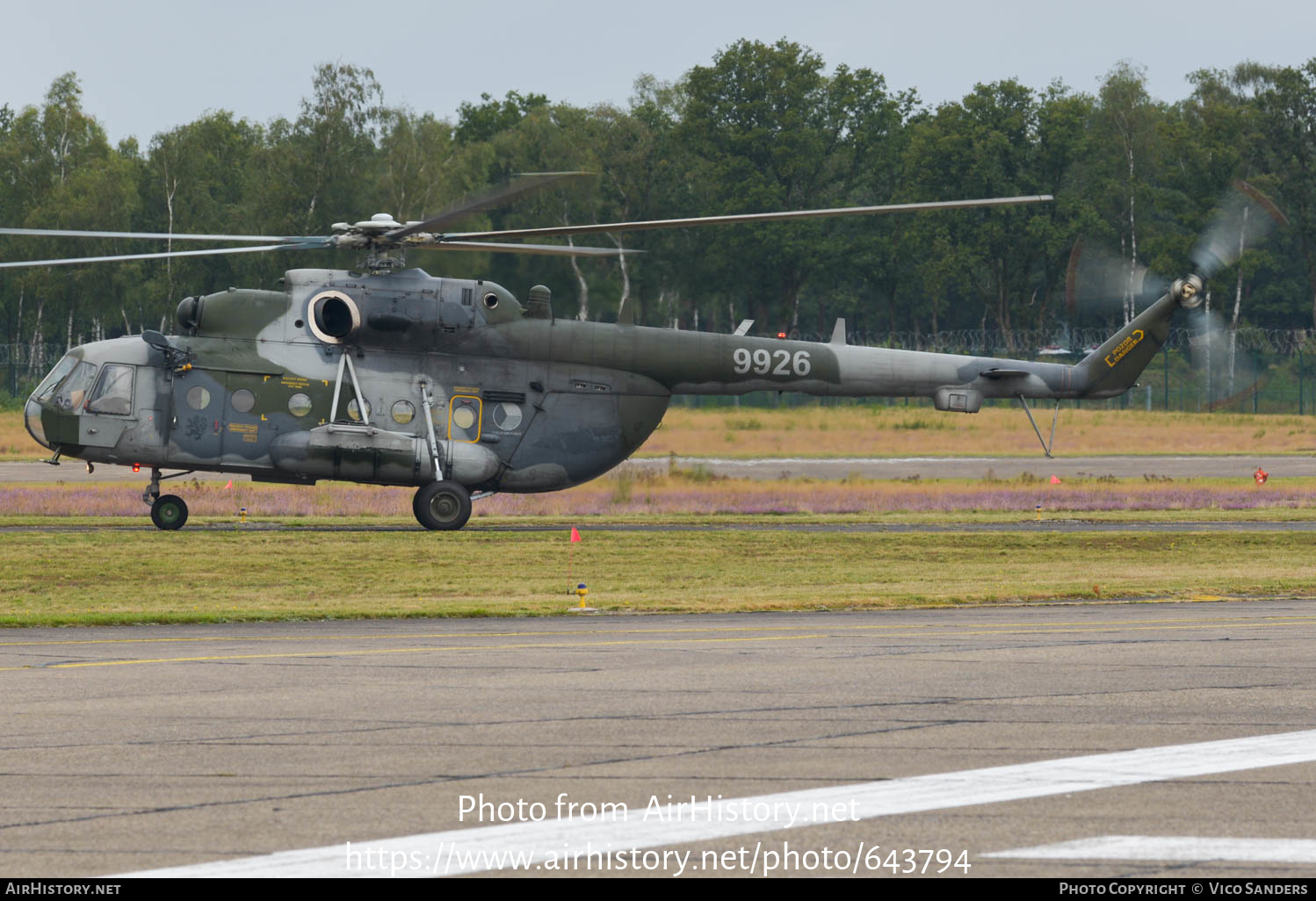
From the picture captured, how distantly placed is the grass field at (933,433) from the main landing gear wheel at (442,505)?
10863mm

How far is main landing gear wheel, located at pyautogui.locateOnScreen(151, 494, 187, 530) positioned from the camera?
90.1ft

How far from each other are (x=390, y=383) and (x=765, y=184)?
65.0 meters

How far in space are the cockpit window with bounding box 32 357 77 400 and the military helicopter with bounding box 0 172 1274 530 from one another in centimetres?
4

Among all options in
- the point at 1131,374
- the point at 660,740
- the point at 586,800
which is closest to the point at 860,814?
the point at 586,800

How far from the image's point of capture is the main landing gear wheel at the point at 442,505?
27438 mm

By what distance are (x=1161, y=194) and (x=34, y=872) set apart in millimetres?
79711

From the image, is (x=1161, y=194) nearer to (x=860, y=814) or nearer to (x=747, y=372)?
(x=747, y=372)

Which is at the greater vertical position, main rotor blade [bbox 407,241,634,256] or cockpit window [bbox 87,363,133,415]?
main rotor blade [bbox 407,241,634,256]

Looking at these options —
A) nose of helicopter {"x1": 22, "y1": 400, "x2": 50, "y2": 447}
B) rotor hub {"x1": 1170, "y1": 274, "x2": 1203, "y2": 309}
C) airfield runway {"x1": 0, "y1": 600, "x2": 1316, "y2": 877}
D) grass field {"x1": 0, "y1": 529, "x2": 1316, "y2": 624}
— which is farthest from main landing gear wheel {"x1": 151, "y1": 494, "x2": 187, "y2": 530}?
rotor hub {"x1": 1170, "y1": 274, "x2": 1203, "y2": 309}

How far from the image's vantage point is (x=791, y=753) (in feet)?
30.2

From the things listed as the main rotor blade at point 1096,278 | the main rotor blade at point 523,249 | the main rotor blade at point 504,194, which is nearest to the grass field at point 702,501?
the main rotor blade at point 1096,278

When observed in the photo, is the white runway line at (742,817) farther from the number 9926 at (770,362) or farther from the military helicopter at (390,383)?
the number 9926 at (770,362)

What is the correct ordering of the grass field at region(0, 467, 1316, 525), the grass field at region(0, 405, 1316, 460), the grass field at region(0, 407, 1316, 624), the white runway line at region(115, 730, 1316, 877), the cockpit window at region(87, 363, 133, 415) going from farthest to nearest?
the grass field at region(0, 405, 1316, 460) < the grass field at region(0, 467, 1316, 525) < the cockpit window at region(87, 363, 133, 415) < the grass field at region(0, 407, 1316, 624) < the white runway line at region(115, 730, 1316, 877)

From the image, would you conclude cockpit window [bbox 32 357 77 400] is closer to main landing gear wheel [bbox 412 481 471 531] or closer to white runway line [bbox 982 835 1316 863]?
main landing gear wheel [bbox 412 481 471 531]
